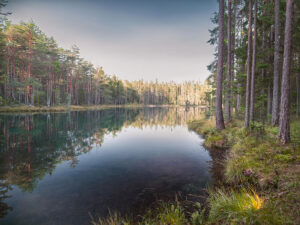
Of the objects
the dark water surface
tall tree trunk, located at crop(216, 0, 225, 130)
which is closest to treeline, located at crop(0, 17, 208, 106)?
the dark water surface

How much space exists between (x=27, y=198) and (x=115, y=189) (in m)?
2.89

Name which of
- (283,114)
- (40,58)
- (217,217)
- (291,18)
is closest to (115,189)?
(217,217)

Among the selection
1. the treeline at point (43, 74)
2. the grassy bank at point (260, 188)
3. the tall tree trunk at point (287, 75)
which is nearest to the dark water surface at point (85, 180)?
the grassy bank at point (260, 188)

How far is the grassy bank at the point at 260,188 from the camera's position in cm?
298

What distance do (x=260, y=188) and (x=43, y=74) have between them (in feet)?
170

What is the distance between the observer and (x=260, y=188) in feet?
Result: 15.8

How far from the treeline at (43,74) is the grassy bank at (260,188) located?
39.2 m

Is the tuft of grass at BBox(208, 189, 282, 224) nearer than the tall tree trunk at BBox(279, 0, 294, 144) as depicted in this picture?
Yes

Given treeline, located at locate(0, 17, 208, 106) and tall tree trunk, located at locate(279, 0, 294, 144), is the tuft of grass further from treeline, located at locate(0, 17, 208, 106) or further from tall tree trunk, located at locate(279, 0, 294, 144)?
treeline, located at locate(0, 17, 208, 106)

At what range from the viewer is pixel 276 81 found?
11.4 m

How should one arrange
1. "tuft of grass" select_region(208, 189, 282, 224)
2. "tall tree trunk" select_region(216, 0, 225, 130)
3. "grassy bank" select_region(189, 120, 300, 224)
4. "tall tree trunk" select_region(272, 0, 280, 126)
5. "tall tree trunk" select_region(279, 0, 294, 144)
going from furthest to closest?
"tall tree trunk" select_region(216, 0, 225, 130)
"tall tree trunk" select_region(272, 0, 280, 126)
"tall tree trunk" select_region(279, 0, 294, 144)
"grassy bank" select_region(189, 120, 300, 224)
"tuft of grass" select_region(208, 189, 282, 224)

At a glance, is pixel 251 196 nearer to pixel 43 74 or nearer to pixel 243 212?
pixel 243 212

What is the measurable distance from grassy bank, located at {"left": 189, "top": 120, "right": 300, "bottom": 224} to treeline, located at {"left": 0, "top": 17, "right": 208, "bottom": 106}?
129ft

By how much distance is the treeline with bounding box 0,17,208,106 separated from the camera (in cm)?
3400
